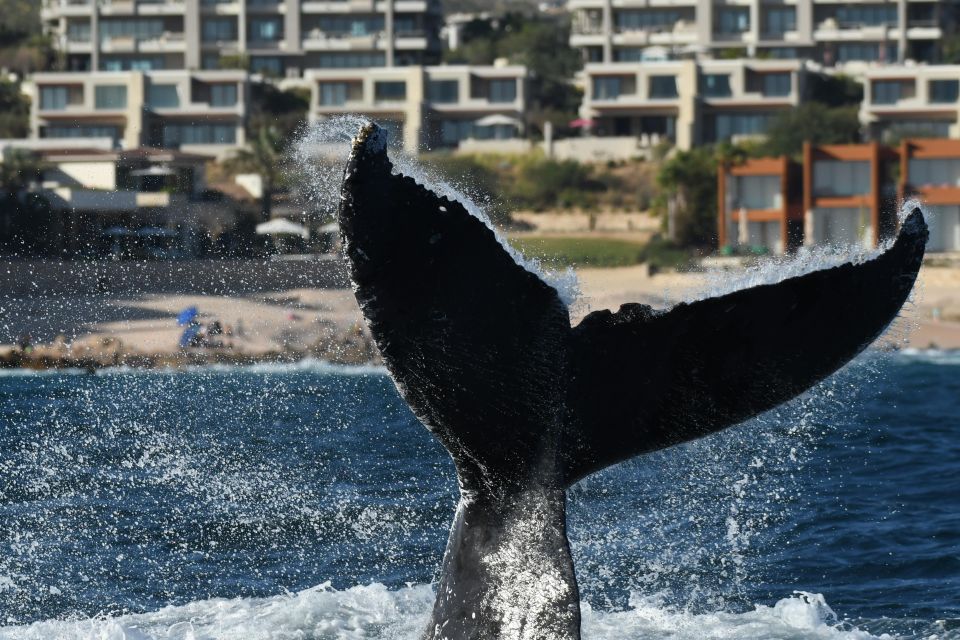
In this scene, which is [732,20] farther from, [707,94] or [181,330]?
[181,330]

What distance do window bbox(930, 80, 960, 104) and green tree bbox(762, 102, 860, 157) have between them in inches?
143

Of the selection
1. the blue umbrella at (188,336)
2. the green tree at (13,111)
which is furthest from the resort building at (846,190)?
the green tree at (13,111)

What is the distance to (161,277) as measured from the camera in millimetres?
41031

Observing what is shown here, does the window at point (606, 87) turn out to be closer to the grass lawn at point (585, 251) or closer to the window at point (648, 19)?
the window at point (648, 19)

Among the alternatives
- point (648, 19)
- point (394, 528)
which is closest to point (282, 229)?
point (394, 528)

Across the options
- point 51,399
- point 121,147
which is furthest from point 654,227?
point 51,399

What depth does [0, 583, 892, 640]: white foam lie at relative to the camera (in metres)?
8.20

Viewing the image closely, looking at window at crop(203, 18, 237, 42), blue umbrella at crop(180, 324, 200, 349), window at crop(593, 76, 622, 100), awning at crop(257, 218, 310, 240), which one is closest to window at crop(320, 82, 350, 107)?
window at crop(593, 76, 622, 100)

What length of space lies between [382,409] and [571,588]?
1410cm

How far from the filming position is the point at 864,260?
5480mm

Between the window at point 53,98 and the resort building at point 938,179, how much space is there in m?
36.7

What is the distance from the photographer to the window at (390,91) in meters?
71.0

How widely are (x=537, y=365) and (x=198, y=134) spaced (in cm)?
6675

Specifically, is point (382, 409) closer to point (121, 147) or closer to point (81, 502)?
point (81, 502)
